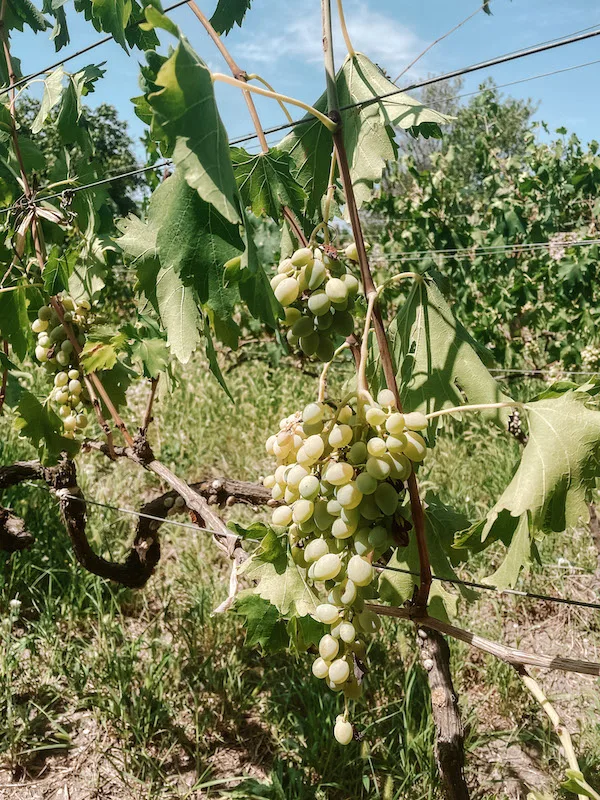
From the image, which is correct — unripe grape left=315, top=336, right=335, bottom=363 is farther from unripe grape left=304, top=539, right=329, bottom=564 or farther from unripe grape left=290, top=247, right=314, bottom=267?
unripe grape left=304, top=539, right=329, bottom=564

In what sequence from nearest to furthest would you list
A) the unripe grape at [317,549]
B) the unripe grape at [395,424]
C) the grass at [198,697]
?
the unripe grape at [395,424] → the unripe grape at [317,549] → the grass at [198,697]

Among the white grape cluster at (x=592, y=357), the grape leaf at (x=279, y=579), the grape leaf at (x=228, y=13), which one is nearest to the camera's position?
the grape leaf at (x=279, y=579)

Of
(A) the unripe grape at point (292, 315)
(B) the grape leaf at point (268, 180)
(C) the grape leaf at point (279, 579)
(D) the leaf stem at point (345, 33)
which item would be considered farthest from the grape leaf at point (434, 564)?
(D) the leaf stem at point (345, 33)

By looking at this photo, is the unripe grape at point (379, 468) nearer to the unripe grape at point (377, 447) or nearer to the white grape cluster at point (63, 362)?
the unripe grape at point (377, 447)

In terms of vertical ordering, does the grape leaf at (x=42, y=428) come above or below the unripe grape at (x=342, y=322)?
below

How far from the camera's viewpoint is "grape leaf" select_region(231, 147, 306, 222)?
947 mm

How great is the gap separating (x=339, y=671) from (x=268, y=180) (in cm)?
71

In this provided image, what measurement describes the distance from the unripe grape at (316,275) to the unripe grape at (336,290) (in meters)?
0.01

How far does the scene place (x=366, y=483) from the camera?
807 millimetres

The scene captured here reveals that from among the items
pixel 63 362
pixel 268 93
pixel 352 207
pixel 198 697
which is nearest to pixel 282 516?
pixel 352 207

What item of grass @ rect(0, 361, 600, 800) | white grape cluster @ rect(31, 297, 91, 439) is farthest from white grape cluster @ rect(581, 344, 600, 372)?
white grape cluster @ rect(31, 297, 91, 439)

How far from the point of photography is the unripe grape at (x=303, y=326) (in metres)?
0.83

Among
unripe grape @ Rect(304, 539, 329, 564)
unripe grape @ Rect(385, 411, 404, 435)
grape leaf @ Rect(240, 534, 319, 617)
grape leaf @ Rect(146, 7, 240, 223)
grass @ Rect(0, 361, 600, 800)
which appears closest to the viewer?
grape leaf @ Rect(146, 7, 240, 223)

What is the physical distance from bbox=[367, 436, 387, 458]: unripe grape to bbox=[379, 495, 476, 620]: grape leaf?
0.33m
